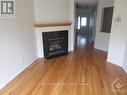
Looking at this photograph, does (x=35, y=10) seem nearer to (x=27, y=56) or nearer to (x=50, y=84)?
(x=27, y=56)

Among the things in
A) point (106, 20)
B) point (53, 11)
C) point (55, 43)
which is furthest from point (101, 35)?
point (53, 11)

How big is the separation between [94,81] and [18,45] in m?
2.09

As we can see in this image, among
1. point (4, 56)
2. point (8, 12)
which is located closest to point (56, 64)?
point (4, 56)

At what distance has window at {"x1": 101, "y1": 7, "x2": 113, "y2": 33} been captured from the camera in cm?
505

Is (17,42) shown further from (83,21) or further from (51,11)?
(83,21)

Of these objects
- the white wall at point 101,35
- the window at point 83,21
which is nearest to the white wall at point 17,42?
the white wall at point 101,35

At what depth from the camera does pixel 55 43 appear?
459 cm

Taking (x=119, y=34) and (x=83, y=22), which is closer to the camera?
(x=119, y=34)

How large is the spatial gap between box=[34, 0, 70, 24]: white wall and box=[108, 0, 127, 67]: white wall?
1.97 metres

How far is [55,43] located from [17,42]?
5.77ft

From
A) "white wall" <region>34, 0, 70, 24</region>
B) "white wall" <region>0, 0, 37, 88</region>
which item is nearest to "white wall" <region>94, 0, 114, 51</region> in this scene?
"white wall" <region>34, 0, 70, 24</region>

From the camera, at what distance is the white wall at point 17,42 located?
8.40 feet

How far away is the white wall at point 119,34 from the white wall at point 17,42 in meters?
2.60

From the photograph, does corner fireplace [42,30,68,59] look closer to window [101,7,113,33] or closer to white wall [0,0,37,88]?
white wall [0,0,37,88]
